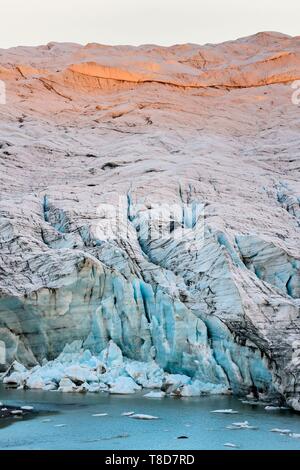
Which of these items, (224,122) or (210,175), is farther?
(224,122)

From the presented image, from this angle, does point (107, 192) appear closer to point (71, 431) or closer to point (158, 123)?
point (158, 123)

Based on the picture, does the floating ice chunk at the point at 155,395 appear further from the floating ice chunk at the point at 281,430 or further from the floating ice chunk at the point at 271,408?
the floating ice chunk at the point at 281,430

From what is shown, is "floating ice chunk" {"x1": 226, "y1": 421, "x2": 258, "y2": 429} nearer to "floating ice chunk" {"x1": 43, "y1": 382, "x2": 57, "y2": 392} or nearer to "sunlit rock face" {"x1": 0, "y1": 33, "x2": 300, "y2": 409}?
"sunlit rock face" {"x1": 0, "y1": 33, "x2": 300, "y2": 409}

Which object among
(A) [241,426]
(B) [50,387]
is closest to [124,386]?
(B) [50,387]

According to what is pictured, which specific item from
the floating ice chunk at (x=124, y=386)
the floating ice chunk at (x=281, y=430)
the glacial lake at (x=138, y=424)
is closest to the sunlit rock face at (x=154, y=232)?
the floating ice chunk at (x=124, y=386)

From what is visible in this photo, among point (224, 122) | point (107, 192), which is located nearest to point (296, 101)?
point (224, 122)

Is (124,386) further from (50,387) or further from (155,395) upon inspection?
(50,387)
